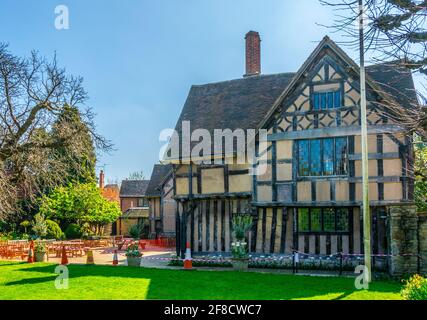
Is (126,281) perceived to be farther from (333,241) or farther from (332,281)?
(333,241)

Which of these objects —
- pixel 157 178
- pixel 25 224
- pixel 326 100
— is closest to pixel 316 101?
pixel 326 100

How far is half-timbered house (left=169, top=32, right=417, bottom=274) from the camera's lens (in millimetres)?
17125

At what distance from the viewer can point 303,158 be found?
731 inches

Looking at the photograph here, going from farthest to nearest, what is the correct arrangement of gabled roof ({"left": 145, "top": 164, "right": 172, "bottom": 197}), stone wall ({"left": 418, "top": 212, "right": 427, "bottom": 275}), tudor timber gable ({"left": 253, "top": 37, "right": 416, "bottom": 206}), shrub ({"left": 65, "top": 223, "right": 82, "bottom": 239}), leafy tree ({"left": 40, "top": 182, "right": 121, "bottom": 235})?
shrub ({"left": 65, "top": 223, "right": 82, "bottom": 239}), leafy tree ({"left": 40, "top": 182, "right": 121, "bottom": 235}), gabled roof ({"left": 145, "top": 164, "right": 172, "bottom": 197}), tudor timber gable ({"left": 253, "top": 37, "right": 416, "bottom": 206}), stone wall ({"left": 418, "top": 212, "right": 427, "bottom": 275})

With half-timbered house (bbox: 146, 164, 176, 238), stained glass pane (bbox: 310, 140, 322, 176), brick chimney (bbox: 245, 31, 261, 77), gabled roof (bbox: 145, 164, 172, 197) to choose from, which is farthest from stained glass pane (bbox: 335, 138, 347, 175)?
gabled roof (bbox: 145, 164, 172, 197)

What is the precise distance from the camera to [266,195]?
62.4ft

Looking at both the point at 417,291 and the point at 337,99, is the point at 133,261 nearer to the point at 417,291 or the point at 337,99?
the point at 337,99

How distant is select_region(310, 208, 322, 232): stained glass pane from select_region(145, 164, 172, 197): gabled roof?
18.7 meters

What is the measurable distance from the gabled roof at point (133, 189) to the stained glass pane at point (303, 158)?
1616 inches

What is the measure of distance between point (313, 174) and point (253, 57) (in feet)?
31.2

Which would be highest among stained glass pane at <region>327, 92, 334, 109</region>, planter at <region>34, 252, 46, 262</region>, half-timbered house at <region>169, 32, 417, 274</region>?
stained glass pane at <region>327, 92, 334, 109</region>

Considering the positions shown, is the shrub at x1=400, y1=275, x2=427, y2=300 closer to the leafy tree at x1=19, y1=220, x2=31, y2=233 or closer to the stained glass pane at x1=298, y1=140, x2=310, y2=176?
the stained glass pane at x1=298, y1=140, x2=310, y2=176

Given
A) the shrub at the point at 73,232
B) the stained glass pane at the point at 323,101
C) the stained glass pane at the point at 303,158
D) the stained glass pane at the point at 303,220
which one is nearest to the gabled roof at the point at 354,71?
the stained glass pane at the point at 323,101
